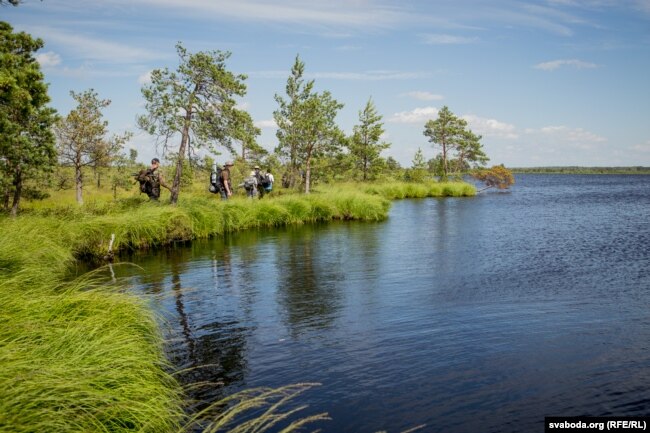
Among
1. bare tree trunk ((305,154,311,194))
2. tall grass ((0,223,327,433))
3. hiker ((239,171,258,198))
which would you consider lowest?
tall grass ((0,223,327,433))

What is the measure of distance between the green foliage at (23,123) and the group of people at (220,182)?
4065mm

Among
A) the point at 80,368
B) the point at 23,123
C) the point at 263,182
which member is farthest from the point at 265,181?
the point at 80,368

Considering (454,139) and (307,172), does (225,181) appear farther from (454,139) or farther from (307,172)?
(454,139)

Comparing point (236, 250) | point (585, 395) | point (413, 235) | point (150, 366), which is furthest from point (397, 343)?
point (413, 235)

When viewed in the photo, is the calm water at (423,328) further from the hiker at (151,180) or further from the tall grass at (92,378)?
the hiker at (151,180)

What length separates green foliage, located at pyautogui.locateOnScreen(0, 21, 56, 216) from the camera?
13.9 metres

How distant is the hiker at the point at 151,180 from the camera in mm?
21547

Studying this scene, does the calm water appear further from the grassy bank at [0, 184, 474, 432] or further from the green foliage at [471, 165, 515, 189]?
the green foliage at [471, 165, 515, 189]

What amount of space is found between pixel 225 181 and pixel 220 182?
1664mm

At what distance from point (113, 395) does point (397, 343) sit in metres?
5.36

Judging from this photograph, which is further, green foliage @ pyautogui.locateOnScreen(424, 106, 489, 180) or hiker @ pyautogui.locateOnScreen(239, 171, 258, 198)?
green foliage @ pyautogui.locateOnScreen(424, 106, 489, 180)

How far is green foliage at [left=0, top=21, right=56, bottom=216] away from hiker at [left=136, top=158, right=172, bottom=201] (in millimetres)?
3847

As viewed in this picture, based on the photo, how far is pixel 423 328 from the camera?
9.66 meters

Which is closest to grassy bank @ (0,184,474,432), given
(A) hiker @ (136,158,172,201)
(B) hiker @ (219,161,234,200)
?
(A) hiker @ (136,158,172,201)
